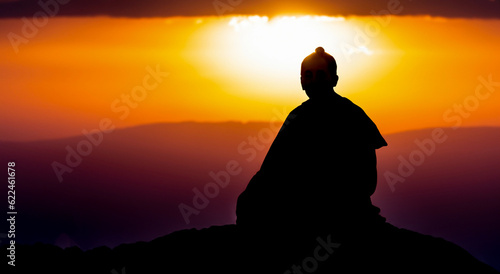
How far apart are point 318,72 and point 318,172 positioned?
64.1 inches

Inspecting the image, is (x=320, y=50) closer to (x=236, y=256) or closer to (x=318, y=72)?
(x=318, y=72)

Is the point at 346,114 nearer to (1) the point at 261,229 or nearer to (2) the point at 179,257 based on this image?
(1) the point at 261,229

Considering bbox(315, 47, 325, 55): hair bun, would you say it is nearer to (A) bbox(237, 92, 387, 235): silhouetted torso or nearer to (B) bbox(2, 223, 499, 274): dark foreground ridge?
(A) bbox(237, 92, 387, 235): silhouetted torso

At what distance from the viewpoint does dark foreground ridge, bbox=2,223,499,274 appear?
991cm

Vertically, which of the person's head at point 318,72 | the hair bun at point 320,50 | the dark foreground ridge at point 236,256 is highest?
the hair bun at point 320,50

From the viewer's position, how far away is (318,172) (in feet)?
32.9

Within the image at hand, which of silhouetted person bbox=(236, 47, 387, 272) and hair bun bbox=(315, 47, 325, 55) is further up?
hair bun bbox=(315, 47, 325, 55)

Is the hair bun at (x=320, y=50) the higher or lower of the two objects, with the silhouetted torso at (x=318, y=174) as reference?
higher

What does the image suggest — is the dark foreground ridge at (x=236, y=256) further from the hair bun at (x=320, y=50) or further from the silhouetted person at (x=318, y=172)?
the hair bun at (x=320, y=50)

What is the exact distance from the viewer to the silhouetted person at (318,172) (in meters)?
9.91

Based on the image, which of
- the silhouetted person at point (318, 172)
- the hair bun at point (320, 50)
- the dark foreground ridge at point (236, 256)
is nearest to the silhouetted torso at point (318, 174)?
the silhouetted person at point (318, 172)

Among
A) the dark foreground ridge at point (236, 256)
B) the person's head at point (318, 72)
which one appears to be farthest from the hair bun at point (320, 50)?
the dark foreground ridge at point (236, 256)

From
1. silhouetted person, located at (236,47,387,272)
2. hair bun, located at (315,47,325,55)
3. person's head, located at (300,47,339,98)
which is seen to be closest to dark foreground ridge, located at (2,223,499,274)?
silhouetted person, located at (236,47,387,272)

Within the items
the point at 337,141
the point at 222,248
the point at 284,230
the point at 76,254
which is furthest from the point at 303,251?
the point at 76,254
